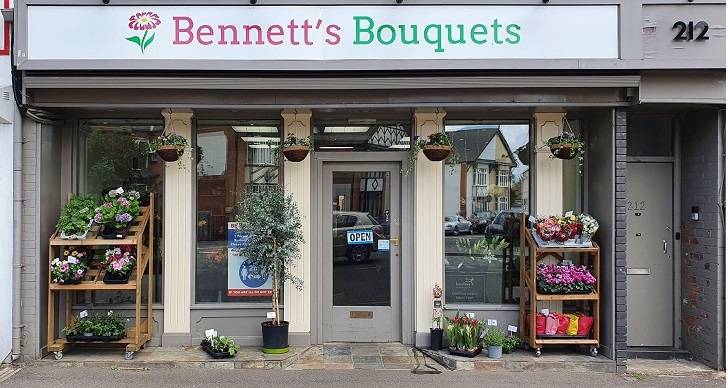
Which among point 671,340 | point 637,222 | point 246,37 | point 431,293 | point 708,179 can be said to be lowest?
point 671,340

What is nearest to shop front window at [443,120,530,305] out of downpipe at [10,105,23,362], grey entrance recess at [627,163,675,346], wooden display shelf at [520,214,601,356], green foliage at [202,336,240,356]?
wooden display shelf at [520,214,601,356]

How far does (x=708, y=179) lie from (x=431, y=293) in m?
3.29

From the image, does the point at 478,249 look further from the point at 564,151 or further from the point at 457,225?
the point at 564,151

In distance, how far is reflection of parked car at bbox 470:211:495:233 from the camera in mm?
7035

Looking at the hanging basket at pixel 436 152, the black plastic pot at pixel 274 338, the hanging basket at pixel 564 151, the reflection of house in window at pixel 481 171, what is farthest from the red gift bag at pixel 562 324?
the black plastic pot at pixel 274 338

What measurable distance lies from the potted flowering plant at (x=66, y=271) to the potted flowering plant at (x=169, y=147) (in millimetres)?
1449

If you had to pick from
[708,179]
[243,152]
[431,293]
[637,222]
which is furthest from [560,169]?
[243,152]

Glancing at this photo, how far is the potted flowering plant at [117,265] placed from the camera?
6.32 meters

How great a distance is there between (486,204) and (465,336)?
5.25ft

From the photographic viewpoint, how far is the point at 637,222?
692cm

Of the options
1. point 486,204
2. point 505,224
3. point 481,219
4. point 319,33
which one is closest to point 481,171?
point 486,204

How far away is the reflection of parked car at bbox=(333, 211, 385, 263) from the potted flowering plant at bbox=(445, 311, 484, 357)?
1327 mm

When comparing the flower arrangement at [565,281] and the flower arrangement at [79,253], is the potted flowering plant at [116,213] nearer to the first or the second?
the flower arrangement at [79,253]

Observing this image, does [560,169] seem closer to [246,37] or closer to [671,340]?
[671,340]
